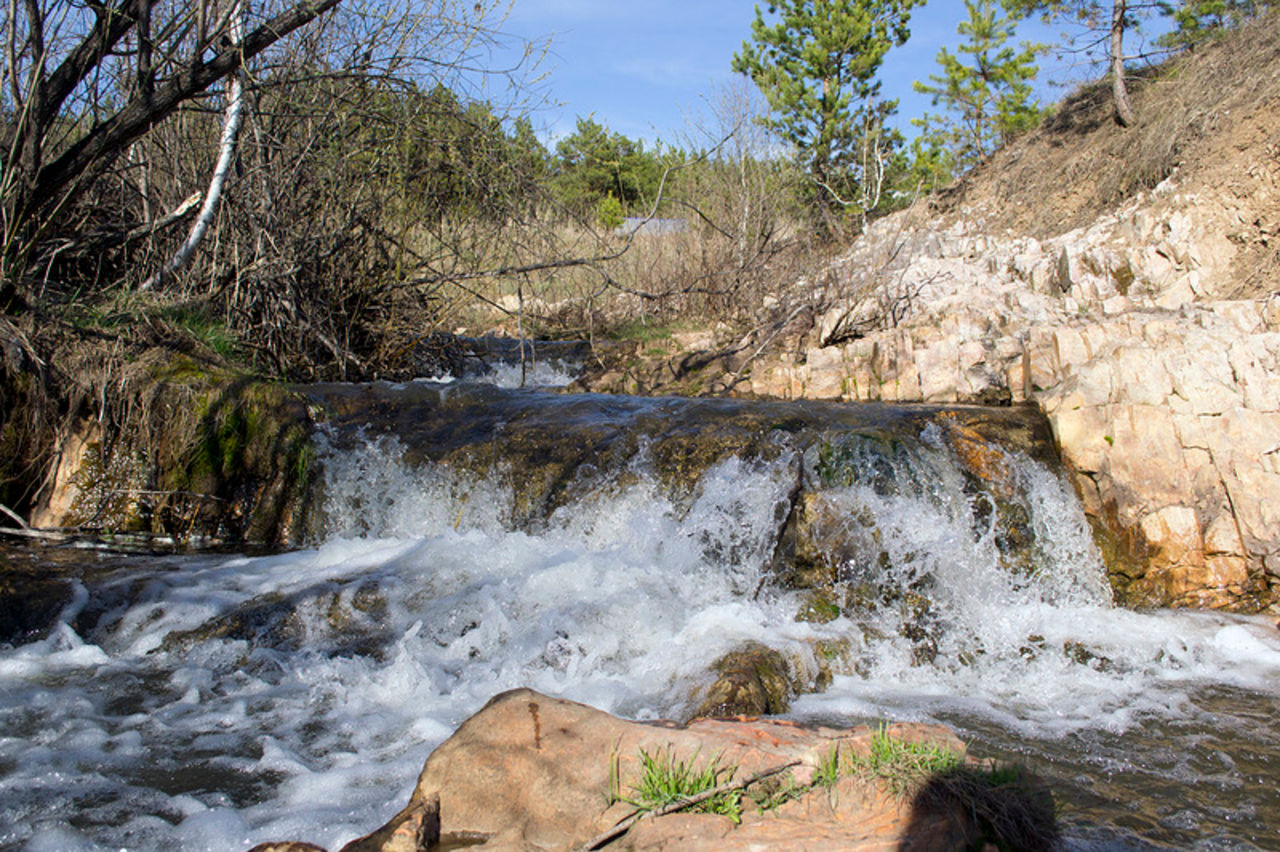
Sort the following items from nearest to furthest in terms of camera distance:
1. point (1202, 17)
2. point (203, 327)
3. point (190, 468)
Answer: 1. point (190, 468)
2. point (203, 327)
3. point (1202, 17)

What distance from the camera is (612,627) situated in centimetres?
405

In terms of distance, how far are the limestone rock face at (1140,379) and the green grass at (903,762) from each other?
3790 mm

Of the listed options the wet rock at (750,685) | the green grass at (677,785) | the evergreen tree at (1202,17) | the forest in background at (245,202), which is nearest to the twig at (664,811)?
the green grass at (677,785)

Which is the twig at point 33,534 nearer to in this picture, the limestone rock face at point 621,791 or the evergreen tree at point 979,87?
the limestone rock face at point 621,791

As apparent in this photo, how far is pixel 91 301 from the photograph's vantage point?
549cm

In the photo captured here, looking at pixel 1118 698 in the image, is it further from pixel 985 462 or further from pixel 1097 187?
pixel 1097 187

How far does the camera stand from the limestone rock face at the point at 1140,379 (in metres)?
5.00

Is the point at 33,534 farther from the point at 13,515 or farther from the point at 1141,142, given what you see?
the point at 1141,142

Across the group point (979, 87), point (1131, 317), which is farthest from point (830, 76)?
point (1131, 317)

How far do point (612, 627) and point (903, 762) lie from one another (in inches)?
87.8

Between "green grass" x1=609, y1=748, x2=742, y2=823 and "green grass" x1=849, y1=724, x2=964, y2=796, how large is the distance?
323 mm

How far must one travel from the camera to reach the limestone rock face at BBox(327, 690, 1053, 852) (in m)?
1.80

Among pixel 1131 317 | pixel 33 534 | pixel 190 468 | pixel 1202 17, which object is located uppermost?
pixel 1202 17

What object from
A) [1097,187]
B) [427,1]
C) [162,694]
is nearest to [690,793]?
[162,694]
